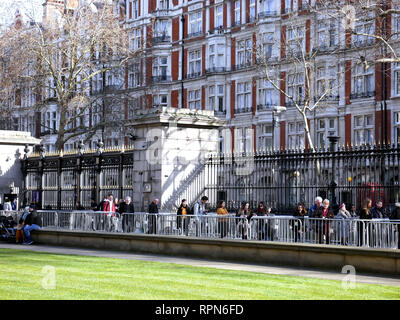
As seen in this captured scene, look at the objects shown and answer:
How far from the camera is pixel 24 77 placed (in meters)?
41.3

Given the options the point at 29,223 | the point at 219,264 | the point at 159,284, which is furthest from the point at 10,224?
the point at 159,284

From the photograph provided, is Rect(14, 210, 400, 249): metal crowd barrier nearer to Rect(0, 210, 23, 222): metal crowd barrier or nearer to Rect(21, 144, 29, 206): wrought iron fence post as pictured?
Rect(0, 210, 23, 222): metal crowd barrier

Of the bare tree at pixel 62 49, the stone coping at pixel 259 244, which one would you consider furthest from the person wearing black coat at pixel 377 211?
the bare tree at pixel 62 49

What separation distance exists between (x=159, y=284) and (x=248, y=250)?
5.28 m

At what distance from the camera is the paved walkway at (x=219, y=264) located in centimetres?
1498

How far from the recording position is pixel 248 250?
1828cm

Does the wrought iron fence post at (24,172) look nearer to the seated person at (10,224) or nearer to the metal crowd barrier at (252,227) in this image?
the seated person at (10,224)

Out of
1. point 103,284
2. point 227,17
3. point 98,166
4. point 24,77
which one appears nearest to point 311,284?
point 103,284

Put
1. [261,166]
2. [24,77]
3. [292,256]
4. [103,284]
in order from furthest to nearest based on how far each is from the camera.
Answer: [24,77]
[261,166]
[292,256]
[103,284]

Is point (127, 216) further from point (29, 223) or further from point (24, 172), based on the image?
point (24, 172)

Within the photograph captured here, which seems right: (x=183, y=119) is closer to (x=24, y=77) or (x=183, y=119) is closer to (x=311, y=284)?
(x=311, y=284)

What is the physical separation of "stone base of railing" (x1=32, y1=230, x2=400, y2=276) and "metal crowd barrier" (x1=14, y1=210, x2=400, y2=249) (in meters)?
0.89

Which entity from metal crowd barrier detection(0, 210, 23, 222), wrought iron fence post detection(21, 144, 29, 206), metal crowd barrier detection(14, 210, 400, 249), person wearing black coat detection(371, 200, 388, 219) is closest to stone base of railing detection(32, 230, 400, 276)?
metal crowd barrier detection(14, 210, 400, 249)

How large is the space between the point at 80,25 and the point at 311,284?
30618 mm
